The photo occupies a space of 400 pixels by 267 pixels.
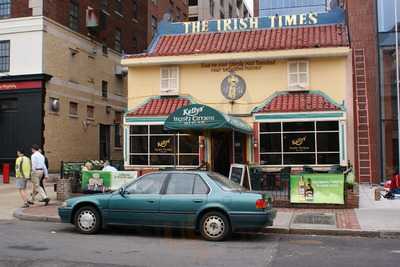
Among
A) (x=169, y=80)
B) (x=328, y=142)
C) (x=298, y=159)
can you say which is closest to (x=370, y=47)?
(x=328, y=142)

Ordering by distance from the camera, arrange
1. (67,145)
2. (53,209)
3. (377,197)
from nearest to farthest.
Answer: (53,209), (377,197), (67,145)

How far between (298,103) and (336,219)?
8045mm

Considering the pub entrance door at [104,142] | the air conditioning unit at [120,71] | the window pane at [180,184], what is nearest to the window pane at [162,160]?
the window pane at [180,184]

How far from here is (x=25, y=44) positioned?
27.6 m

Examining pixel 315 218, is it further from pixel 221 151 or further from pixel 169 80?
pixel 169 80

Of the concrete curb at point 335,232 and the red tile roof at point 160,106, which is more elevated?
the red tile roof at point 160,106

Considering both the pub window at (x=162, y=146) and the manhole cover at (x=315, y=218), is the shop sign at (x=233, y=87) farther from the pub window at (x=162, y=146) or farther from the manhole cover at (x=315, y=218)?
the manhole cover at (x=315, y=218)

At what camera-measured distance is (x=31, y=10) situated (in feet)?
90.4

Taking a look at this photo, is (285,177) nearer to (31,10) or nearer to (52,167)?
(52,167)

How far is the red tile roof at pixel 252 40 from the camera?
21.1 meters

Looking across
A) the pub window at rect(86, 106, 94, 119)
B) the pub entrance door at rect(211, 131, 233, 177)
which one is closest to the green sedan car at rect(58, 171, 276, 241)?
the pub entrance door at rect(211, 131, 233, 177)

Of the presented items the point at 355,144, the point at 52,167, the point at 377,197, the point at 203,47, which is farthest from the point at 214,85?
the point at 52,167

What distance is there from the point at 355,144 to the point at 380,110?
2.06m

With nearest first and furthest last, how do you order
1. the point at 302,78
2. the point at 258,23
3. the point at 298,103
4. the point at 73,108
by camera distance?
the point at 298,103 → the point at 302,78 → the point at 258,23 → the point at 73,108
